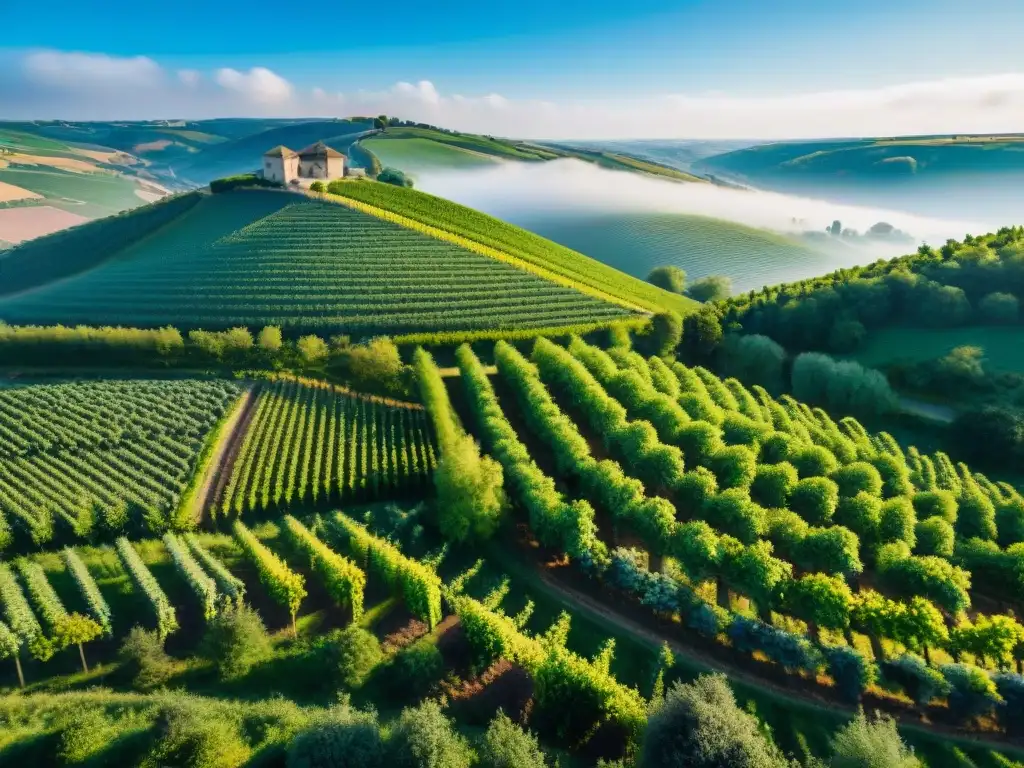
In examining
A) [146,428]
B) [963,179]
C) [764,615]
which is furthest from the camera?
[963,179]

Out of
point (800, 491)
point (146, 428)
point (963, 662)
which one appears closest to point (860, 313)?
point (800, 491)

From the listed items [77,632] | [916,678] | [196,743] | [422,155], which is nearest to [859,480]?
[916,678]

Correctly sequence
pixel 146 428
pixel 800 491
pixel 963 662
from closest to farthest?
1. pixel 963 662
2. pixel 800 491
3. pixel 146 428

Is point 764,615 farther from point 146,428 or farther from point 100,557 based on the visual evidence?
point 146,428

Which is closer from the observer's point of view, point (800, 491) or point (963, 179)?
point (800, 491)

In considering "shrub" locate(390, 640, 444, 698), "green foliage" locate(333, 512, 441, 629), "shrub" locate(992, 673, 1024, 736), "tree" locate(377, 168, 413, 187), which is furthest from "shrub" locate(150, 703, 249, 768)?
"tree" locate(377, 168, 413, 187)

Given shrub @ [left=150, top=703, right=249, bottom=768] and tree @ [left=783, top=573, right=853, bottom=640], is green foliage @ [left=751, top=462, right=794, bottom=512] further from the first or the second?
shrub @ [left=150, top=703, right=249, bottom=768]

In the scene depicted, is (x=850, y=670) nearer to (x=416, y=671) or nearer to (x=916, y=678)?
(x=916, y=678)
